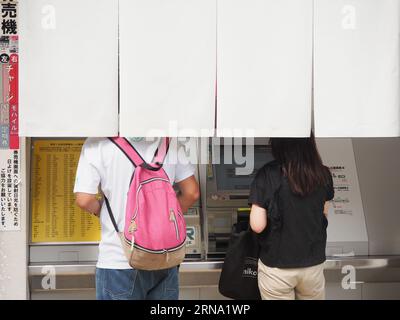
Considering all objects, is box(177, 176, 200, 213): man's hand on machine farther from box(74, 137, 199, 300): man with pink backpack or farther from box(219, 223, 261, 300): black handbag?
box(219, 223, 261, 300): black handbag

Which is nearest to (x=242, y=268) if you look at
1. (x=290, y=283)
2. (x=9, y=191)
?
(x=290, y=283)

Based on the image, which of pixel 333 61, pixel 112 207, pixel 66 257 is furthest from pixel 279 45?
pixel 66 257

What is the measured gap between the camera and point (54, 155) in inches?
159

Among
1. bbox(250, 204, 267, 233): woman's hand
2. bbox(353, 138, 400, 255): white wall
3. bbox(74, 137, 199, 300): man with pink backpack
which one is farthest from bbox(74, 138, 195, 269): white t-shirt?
bbox(353, 138, 400, 255): white wall

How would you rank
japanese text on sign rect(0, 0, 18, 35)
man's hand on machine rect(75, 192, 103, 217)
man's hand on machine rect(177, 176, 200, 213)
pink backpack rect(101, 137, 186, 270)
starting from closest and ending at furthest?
pink backpack rect(101, 137, 186, 270), man's hand on machine rect(75, 192, 103, 217), man's hand on machine rect(177, 176, 200, 213), japanese text on sign rect(0, 0, 18, 35)

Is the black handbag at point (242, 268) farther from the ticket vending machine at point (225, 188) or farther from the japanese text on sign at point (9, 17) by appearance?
the japanese text on sign at point (9, 17)

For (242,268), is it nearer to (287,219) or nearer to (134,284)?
(287,219)

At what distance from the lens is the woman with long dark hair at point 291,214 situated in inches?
124

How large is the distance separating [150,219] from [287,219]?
86 centimetres

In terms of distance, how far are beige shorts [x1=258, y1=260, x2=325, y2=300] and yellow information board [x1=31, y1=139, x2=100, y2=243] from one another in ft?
4.63

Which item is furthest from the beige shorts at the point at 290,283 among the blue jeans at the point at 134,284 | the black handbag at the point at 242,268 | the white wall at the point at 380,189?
the white wall at the point at 380,189

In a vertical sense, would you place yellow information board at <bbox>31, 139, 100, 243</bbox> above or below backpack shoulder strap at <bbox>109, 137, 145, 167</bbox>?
below

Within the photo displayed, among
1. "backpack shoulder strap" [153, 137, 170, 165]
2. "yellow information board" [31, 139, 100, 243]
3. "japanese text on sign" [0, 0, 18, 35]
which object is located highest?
"japanese text on sign" [0, 0, 18, 35]

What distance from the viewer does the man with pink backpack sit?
112 inches
